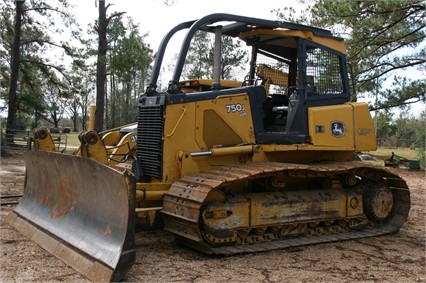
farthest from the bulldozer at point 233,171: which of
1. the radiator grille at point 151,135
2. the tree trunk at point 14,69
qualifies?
the tree trunk at point 14,69

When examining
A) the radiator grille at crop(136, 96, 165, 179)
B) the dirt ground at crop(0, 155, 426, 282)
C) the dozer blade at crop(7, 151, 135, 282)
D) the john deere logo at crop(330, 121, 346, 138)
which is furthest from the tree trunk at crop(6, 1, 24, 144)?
the john deere logo at crop(330, 121, 346, 138)

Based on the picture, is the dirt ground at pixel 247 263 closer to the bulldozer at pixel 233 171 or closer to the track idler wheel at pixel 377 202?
the bulldozer at pixel 233 171

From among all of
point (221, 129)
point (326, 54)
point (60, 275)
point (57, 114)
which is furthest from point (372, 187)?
point (57, 114)

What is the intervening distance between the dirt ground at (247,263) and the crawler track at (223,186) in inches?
4.5

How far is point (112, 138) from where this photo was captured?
10.0 metres

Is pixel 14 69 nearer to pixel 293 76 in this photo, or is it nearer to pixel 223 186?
pixel 293 76

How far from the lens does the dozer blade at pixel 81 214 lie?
15.0ft

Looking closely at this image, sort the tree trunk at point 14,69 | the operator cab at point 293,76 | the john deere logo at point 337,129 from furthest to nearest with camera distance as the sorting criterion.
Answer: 1. the tree trunk at point 14,69
2. the john deere logo at point 337,129
3. the operator cab at point 293,76

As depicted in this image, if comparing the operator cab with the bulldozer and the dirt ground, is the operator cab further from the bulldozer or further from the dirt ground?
the dirt ground

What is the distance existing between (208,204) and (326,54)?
3.19 meters

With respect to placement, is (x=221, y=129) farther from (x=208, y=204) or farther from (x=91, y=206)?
(x=91, y=206)

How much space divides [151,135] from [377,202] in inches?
139

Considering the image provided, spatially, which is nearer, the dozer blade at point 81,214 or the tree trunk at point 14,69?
the dozer blade at point 81,214

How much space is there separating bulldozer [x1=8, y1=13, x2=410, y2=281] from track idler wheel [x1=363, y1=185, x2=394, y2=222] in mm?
16
